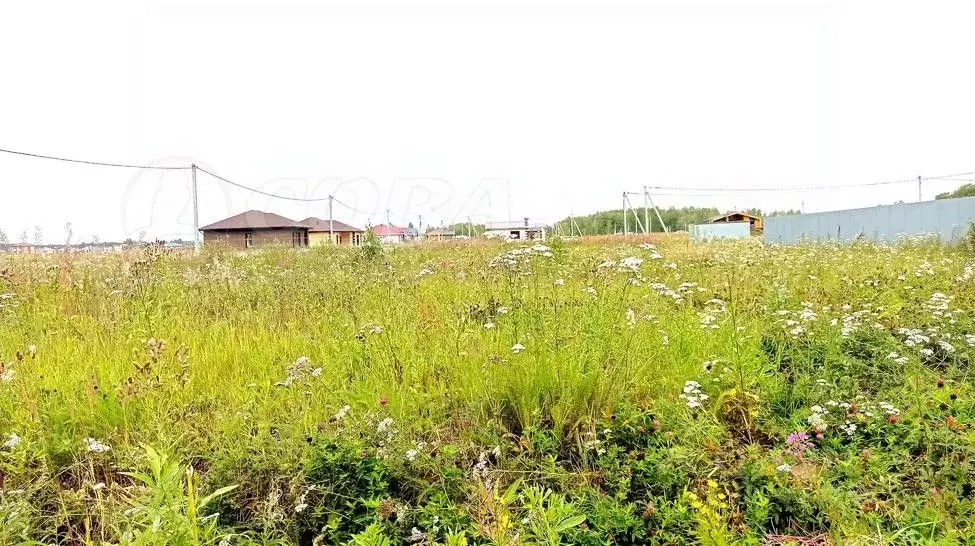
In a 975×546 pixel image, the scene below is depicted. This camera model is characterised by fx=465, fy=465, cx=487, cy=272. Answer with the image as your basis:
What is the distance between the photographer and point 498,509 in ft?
5.06

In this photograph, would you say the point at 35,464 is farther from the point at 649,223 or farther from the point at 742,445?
the point at 649,223

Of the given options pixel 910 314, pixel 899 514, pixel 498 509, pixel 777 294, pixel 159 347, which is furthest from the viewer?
pixel 777 294

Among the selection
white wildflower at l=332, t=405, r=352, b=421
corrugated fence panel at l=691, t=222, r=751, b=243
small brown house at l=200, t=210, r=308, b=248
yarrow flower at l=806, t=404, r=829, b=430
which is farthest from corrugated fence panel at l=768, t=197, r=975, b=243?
small brown house at l=200, t=210, r=308, b=248

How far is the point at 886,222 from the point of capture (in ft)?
52.6

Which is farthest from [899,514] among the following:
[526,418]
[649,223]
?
[649,223]

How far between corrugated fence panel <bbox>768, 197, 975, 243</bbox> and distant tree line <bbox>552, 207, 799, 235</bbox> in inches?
240

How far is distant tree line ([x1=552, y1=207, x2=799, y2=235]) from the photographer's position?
71.7ft

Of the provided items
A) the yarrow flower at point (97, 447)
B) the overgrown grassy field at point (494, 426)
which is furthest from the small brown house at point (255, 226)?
the yarrow flower at point (97, 447)

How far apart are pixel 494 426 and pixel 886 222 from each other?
19659 mm

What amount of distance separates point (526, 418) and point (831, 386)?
5.72 ft

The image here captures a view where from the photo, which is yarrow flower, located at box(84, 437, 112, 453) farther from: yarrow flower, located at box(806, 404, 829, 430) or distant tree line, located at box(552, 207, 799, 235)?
distant tree line, located at box(552, 207, 799, 235)

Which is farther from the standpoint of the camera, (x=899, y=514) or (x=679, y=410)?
(x=679, y=410)

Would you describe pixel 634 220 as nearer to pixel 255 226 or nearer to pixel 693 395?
pixel 693 395

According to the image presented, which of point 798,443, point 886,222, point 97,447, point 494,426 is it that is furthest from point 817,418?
point 886,222
